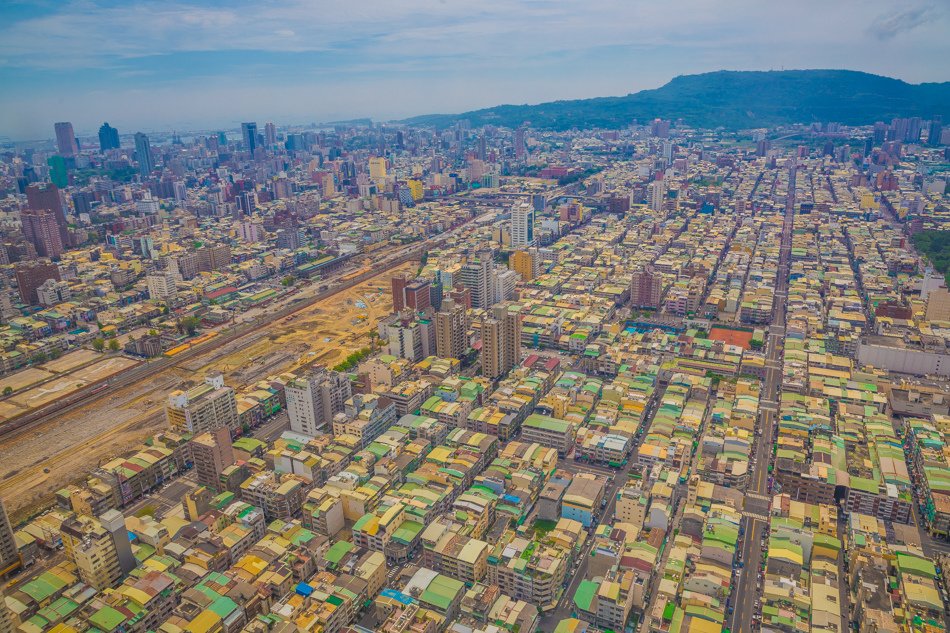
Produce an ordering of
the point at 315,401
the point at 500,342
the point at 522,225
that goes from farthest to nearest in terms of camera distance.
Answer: the point at 522,225 < the point at 500,342 < the point at 315,401

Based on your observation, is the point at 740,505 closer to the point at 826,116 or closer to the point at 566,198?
the point at 566,198

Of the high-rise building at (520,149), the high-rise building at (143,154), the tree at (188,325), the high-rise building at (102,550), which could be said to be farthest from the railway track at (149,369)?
the high-rise building at (520,149)

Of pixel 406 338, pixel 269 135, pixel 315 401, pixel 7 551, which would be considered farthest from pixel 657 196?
pixel 269 135

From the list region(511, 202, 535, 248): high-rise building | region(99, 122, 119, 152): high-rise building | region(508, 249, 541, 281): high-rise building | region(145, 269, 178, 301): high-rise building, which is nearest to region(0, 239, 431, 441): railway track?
region(145, 269, 178, 301): high-rise building

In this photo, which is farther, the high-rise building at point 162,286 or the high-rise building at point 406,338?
the high-rise building at point 162,286

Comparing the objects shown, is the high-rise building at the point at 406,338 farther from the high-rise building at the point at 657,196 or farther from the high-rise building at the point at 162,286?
the high-rise building at the point at 657,196

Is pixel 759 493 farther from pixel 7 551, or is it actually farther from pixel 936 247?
pixel 936 247

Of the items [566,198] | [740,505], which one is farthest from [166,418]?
[566,198]
